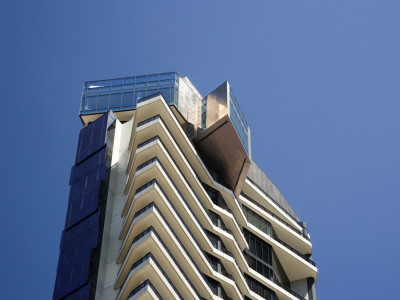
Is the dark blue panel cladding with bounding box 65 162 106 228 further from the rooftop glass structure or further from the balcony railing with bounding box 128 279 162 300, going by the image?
the balcony railing with bounding box 128 279 162 300

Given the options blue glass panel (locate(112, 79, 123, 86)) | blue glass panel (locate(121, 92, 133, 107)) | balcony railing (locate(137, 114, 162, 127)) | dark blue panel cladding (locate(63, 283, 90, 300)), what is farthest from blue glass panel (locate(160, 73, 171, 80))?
dark blue panel cladding (locate(63, 283, 90, 300))

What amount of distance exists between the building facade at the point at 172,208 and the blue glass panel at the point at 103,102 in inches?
10.2

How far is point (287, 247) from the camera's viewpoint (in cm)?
9112

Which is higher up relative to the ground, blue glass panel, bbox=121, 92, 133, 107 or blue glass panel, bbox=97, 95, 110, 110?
blue glass panel, bbox=97, 95, 110, 110

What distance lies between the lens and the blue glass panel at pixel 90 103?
86562 millimetres

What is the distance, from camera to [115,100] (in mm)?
86438

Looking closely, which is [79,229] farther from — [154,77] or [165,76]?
[165,76]

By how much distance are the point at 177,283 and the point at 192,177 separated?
13.4 meters

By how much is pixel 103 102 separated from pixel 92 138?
6702 mm

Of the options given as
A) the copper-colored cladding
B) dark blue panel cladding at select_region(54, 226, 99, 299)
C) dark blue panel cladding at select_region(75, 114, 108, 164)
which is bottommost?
dark blue panel cladding at select_region(54, 226, 99, 299)

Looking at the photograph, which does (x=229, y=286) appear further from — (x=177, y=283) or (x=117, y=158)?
(x=117, y=158)

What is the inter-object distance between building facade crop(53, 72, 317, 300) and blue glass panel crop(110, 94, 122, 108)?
13 cm

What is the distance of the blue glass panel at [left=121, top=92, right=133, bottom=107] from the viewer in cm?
8569

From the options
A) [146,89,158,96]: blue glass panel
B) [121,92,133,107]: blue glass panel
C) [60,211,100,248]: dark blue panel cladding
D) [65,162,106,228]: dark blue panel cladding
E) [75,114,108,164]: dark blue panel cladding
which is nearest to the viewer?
[60,211,100,248]: dark blue panel cladding
